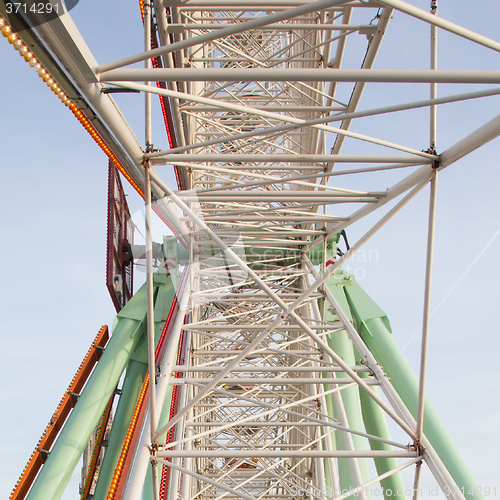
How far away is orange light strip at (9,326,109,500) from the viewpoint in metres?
8.86

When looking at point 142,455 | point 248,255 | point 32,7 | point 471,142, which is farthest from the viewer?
point 248,255

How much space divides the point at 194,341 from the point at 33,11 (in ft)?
31.1

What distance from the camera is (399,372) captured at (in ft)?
32.9

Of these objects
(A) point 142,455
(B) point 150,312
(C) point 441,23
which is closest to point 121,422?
(A) point 142,455

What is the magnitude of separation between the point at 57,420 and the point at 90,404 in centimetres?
73

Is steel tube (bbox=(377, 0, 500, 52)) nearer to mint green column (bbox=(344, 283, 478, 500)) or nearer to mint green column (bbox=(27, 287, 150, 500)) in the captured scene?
mint green column (bbox=(344, 283, 478, 500))

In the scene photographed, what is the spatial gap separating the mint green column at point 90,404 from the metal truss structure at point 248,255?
3 centimetres

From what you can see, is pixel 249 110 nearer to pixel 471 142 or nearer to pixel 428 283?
pixel 471 142

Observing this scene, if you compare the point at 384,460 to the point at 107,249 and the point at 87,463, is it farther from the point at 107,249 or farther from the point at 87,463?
the point at 107,249

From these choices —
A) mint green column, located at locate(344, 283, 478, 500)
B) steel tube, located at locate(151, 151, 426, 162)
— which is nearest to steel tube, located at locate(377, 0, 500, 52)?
steel tube, located at locate(151, 151, 426, 162)

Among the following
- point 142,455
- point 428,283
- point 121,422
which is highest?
point 428,283

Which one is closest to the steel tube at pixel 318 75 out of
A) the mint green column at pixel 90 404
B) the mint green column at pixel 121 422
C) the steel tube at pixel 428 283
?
the steel tube at pixel 428 283

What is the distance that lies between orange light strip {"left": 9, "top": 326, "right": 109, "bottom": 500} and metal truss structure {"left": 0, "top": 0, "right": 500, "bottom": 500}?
0.14 metres

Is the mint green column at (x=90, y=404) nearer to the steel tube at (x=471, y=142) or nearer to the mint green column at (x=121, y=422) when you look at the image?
the mint green column at (x=121, y=422)
